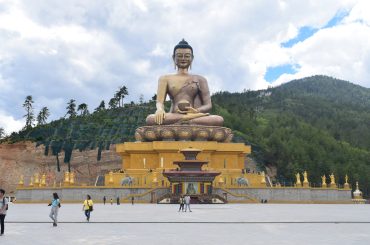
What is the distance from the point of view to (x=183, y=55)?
4181cm

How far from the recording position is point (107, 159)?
6731 cm

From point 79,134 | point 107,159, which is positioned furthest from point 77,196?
point 79,134

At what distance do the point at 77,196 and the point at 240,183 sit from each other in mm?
10754

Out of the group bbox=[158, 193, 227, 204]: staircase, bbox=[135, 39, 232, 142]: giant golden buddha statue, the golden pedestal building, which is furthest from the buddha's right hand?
bbox=[158, 193, 227, 204]: staircase

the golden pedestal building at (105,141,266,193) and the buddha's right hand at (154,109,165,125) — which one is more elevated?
the buddha's right hand at (154,109,165,125)

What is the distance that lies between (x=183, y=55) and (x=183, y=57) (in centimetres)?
16

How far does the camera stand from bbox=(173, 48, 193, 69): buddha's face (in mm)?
41844

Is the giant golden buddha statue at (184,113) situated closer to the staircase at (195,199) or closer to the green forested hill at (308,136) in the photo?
the staircase at (195,199)
